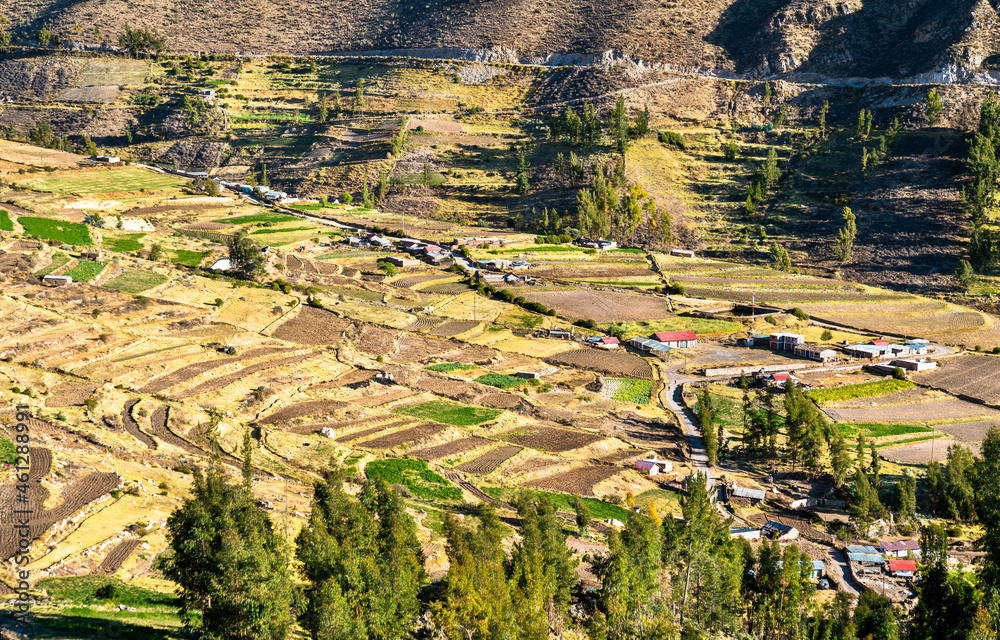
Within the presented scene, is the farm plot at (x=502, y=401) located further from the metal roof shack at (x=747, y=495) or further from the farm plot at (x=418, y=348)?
the metal roof shack at (x=747, y=495)

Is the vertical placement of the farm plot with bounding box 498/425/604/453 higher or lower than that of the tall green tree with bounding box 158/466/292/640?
lower

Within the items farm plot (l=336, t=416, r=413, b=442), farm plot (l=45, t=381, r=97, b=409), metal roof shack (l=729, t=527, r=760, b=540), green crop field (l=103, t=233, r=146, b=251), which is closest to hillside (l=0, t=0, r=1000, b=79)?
green crop field (l=103, t=233, r=146, b=251)

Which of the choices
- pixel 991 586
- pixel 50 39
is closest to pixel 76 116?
pixel 50 39

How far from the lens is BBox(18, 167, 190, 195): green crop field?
11869 centimetres

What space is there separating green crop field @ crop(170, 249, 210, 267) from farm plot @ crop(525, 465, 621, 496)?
55357mm

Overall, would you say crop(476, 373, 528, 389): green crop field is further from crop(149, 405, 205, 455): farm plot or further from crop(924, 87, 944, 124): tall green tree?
crop(924, 87, 944, 124): tall green tree

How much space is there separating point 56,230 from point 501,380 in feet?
175

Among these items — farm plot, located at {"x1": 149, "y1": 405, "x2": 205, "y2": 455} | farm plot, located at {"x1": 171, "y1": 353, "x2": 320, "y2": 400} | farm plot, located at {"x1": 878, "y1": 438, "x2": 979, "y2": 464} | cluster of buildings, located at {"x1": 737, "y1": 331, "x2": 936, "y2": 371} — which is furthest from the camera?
cluster of buildings, located at {"x1": 737, "y1": 331, "x2": 936, "y2": 371}

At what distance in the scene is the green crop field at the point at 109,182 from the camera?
11869cm

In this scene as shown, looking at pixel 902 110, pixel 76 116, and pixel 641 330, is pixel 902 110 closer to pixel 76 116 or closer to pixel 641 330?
pixel 641 330

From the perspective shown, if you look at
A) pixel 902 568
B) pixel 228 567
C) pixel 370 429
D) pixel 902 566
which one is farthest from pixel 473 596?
pixel 902 566

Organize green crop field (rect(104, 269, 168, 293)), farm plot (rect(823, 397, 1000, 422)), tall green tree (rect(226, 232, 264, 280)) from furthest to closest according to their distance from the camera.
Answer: tall green tree (rect(226, 232, 264, 280)) → green crop field (rect(104, 269, 168, 293)) → farm plot (rect(823, 397, 1000, 422))

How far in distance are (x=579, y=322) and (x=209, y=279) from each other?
38.9 m

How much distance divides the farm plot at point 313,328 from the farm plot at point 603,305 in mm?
26440
